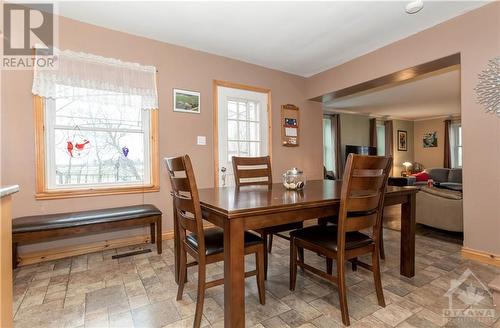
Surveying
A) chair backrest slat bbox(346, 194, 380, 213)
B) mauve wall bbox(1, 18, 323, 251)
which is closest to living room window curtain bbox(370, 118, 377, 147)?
mauve wall bbox(1, 18, 323, 251)

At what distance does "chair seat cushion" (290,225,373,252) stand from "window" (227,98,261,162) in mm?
2033

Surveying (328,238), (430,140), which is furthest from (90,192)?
(430,140)

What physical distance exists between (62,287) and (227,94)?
9.32ft

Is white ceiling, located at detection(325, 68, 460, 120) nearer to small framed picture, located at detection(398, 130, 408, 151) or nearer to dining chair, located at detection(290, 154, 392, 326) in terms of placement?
small framed picture, located at detection(398, 130, 408, 151)

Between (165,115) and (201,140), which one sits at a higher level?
(165,115)

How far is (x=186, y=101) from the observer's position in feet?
10.7

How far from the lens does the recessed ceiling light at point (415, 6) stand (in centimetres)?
223

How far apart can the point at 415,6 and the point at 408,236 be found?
2075 mm

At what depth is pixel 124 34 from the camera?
2.87 meters

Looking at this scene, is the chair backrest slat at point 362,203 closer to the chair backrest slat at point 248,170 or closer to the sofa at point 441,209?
the chair backrest slat at point 248,170

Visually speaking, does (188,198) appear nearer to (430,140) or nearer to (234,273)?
(234,273)

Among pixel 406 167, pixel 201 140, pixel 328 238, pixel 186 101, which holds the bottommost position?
pixel 328 238

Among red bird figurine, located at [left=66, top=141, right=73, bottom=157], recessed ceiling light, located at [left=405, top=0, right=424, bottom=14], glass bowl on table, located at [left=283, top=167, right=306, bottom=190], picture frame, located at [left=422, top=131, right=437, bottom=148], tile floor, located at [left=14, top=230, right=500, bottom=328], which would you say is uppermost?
recessed ceiling light, located at [left=405, top=0, right=424, bottom=14]

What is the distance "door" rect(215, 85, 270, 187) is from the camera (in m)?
3.56
